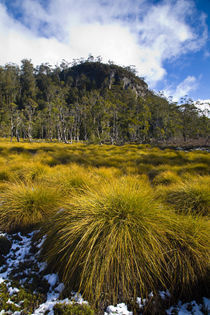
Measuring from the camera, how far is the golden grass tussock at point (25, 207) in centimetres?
274

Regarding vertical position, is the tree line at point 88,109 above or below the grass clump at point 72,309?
above

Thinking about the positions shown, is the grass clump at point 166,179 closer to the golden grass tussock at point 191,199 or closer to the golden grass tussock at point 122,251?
the golden grass tussock at point 191,199

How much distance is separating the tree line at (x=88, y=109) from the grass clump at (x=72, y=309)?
26.4 m

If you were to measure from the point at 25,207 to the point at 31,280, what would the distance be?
146 centimetres

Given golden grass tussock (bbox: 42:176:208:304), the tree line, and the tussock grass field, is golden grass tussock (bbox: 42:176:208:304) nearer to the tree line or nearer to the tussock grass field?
the tussock grass field

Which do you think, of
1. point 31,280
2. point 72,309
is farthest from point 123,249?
point 31,280

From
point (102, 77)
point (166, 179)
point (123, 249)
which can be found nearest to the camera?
point (123, 249)

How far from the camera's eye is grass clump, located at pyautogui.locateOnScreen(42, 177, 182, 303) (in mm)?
1553

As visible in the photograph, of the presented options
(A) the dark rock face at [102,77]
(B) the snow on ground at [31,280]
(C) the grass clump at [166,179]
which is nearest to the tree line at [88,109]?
(A) the dark rock face at [102,77]

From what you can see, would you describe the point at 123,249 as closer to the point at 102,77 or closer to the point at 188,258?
the point at 188,258

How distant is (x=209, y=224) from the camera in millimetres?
2070

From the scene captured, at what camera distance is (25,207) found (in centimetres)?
290

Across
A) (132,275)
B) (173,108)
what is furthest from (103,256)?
(173,108)

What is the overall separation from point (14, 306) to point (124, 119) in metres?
39.5
